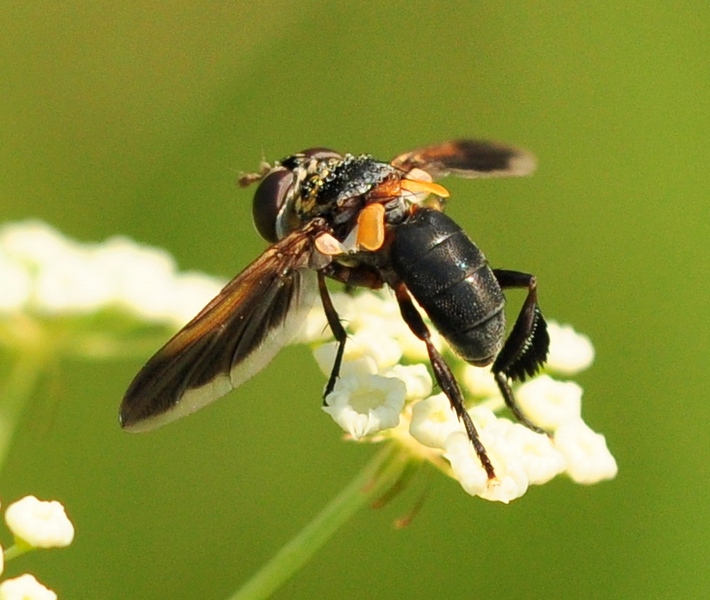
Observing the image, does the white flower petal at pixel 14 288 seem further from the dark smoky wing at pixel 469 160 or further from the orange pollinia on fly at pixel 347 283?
the dark smoky wing at pixel 469 160

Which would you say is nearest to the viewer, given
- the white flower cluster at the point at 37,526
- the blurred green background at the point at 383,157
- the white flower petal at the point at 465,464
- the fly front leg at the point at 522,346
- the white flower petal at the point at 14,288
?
the white flower cluster at the point at 37,526

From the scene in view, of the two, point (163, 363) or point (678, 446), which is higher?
point (163, 363)

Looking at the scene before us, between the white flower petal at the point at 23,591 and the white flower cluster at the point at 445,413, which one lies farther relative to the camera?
the white flower cluster at the point at 445,413

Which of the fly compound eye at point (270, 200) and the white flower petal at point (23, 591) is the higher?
the fly compound eye at point (270, 200)

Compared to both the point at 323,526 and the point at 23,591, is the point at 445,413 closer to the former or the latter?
the point at 323,526

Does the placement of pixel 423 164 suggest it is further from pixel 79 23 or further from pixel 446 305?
pixel 79 23

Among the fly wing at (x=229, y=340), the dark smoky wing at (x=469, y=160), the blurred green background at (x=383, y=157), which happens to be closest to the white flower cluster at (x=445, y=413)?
the fly wing at (x=229, y=340)

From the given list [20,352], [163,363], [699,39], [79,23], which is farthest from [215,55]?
[163,363]
